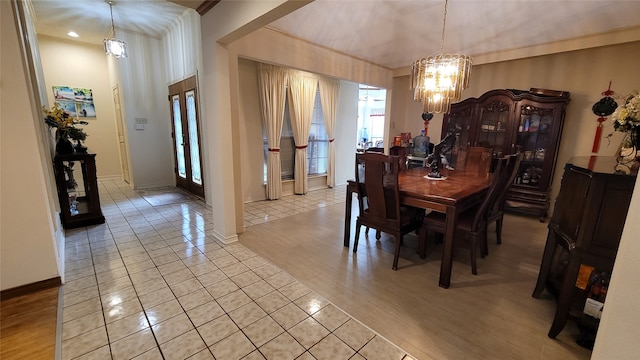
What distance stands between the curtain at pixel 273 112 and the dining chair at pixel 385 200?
7.80 ft

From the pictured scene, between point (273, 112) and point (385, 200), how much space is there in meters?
2.86

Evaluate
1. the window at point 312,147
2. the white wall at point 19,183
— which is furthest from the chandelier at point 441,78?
the white wall at point 19,183

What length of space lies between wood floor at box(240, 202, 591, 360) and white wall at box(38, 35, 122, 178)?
498 cm

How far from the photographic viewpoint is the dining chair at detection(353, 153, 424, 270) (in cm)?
233

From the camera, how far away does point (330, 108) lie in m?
5.49

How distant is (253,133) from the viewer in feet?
14.8

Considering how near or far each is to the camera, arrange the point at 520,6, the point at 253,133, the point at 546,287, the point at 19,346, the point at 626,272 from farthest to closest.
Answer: the point at 253,133, the point at 520,6, the point at 546,287, the point at 19,346, the point at 626,272

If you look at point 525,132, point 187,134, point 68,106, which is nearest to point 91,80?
point 68,106

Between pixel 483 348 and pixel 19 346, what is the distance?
2.78 metres

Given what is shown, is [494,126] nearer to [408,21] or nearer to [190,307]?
[408,21]

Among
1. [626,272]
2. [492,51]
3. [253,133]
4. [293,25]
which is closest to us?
[626,272]

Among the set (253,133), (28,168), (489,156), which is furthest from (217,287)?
(489,156)

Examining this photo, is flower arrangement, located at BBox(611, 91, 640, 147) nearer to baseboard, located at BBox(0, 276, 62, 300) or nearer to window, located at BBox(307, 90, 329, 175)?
baseboard, located at BBox(0, 276, 62, 300)

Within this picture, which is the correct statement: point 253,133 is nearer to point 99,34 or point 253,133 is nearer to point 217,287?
point 217,287
